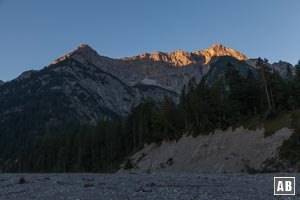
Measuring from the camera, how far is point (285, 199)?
61.6 feet

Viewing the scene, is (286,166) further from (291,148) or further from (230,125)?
(230,125)

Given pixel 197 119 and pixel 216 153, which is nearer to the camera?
pixel 216 153

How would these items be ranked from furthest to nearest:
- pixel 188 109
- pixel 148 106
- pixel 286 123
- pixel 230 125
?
pixel 148 106 → pixel 188 109 → pixel 230 125 → pixel 286 123

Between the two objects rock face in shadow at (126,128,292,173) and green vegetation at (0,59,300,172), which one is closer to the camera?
rock face in shadow at (126,128,292,173)

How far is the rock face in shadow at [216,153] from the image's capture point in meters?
55.9

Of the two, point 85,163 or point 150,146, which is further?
point 85,163

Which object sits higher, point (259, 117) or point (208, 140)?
point (259, 117)

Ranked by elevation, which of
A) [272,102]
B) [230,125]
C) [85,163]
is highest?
[272,102]

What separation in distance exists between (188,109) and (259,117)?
28736mm

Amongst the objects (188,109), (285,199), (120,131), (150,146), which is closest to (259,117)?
(188,109)

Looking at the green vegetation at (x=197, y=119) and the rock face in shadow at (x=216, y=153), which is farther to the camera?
the green vegetation at (x=197, y=119)

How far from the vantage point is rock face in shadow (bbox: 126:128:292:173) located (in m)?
55.9

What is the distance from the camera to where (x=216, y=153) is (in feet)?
222

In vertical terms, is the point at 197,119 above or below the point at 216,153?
above
